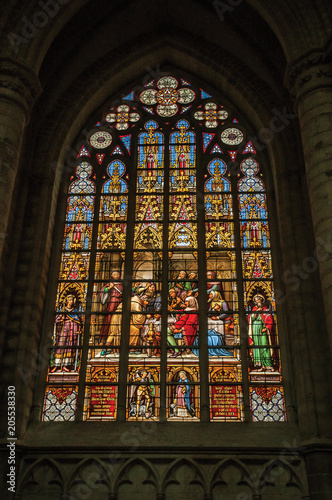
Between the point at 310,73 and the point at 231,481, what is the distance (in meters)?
6.14

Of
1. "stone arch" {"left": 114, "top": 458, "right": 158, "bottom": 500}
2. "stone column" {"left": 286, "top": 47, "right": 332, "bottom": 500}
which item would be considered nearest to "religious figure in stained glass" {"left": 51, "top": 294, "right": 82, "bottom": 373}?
"stone arch" {"left": 114, "top": 458, "right": 158, "bottom": 500}

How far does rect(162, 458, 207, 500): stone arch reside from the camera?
28.6ft

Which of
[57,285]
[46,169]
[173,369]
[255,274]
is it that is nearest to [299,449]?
[173,369]

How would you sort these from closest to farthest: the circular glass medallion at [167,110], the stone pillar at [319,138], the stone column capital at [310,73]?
the stone pillar at [319,138] < the stone column capital at [310,73] < the circular glass medallion at [167,110]

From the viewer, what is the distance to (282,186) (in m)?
11.2


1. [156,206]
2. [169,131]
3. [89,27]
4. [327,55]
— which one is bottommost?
[156,206]

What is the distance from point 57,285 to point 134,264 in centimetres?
140

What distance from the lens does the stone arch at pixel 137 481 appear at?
8.73 m

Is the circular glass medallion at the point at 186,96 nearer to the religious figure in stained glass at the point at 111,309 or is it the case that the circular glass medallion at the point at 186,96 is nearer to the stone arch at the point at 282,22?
the stone arch at the point at 282,22

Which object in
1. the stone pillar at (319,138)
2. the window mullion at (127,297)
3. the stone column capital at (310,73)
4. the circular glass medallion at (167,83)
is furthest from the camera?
the circular glass medallion at (167,83)

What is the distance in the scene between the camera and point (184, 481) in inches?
347

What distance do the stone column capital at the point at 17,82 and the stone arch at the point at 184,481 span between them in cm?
586

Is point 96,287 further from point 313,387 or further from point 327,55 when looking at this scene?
point 327,55

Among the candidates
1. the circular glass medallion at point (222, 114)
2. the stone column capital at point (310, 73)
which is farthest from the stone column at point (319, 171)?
the circular glass medallion at point (222, 114)
